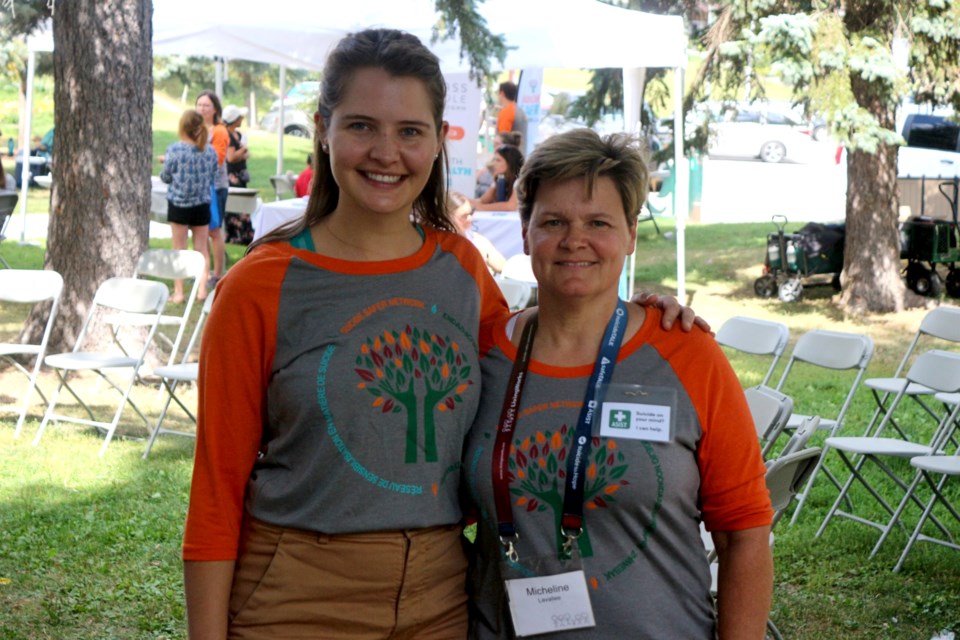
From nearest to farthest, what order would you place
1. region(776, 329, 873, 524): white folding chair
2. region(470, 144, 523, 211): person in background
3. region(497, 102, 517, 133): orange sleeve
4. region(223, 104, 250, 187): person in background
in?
region(776, 329, 873, 524): white folding chair, region(470, 144, 523, 211): person in background, region(497, 102, 517, 133): orange sleeve, region(223, 104, 250, 187): person in background

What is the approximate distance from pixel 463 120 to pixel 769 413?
8318 millimetres

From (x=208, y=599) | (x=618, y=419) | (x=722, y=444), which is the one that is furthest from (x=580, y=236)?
(x=208, y=599)

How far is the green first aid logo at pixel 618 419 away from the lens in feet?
6.95

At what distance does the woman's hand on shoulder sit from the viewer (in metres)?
2.22

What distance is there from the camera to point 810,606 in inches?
207

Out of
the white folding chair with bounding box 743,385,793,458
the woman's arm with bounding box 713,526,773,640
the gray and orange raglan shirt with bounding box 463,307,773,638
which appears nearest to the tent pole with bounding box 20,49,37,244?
the white folding chair with bounding box 743,385,793,458

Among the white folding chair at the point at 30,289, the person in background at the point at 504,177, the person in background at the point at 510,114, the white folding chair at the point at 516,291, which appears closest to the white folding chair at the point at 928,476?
the white folding chair at the point at 516,291

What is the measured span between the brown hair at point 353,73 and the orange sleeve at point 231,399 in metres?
0.14

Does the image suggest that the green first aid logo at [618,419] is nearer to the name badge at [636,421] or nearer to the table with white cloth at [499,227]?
the name badge at [636,421]

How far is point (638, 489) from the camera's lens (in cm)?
211

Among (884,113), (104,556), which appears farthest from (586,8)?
(104,556)

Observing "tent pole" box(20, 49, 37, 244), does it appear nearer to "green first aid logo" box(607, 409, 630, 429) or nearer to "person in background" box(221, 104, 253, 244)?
"person in background" box(221, 104, 253, 244)

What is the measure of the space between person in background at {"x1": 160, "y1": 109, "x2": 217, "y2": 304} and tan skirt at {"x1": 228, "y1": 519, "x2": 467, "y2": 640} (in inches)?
394

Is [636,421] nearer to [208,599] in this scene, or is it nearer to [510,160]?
[208,599]
